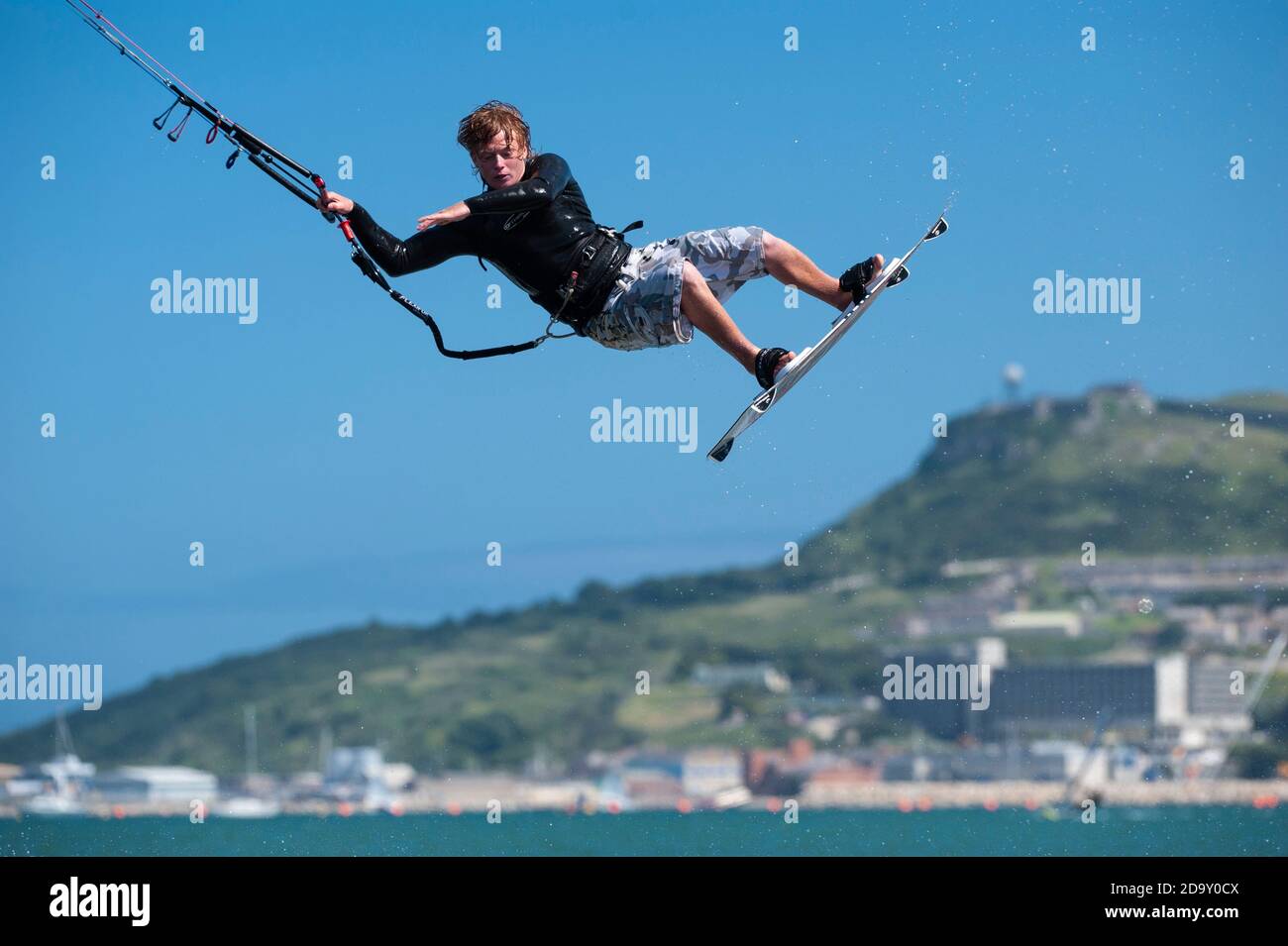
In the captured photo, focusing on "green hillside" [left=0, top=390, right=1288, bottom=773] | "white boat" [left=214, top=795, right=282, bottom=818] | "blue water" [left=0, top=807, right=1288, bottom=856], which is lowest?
"white boat" [left=214, top=795, right=282, bottom=818]

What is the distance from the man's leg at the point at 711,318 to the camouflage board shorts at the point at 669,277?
51 mm

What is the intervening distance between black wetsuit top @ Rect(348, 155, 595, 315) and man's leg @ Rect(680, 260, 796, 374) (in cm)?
73

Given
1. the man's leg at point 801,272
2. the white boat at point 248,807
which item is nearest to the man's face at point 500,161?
the man's leg at point 801,272

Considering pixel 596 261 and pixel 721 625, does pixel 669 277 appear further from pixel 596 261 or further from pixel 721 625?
pixel 721 625

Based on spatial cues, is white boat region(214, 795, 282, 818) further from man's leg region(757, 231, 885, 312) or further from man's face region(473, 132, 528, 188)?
man's face region(473, 132, 528, 188)

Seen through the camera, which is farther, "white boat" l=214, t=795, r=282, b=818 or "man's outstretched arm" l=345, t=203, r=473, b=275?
"white boat" l=214, t=795, r=282, b=818

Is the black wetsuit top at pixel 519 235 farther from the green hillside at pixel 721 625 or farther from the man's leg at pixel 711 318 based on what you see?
the green hillside at pixel 721 625

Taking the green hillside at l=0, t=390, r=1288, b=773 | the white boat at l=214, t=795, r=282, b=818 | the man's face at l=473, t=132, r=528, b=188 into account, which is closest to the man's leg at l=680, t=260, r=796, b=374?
the man's face at l=473, t=132, r=528, b=188

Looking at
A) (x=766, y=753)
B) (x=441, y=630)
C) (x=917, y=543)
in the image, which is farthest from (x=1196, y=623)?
(x=441, y=630)

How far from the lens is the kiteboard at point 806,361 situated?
12672 millimetres

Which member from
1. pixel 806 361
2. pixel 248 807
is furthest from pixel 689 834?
pixel 806 361

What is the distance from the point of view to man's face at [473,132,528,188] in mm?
12211

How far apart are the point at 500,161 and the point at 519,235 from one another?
19.8 inches
